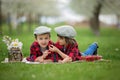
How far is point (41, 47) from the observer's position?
10.5 meters

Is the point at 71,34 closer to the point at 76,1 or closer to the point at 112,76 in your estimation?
the point at 112,76

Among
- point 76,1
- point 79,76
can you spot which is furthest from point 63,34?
point 76,1

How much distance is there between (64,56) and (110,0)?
2041 centimetres

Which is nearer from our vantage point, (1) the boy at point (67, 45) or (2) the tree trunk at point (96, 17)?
(1) the boy at point (67, 45)

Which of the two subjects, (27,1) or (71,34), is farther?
(27,1)

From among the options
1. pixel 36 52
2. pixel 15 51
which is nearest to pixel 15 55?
pixel 15 51

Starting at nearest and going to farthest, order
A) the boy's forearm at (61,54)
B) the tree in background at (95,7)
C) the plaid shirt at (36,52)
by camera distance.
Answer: the boy's forearm at (61,54) < the plaid shirt at (36,52) < the tree in background at (95,7)

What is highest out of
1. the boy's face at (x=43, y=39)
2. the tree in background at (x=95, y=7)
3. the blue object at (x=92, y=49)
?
the tree in background at (x=95, y=7)

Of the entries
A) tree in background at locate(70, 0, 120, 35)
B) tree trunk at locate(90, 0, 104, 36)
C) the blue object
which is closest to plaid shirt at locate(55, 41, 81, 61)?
the blue object

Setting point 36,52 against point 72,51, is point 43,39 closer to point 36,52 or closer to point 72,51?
point 36,52

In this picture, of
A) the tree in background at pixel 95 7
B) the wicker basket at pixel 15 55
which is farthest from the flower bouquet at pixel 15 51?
the tree in background at pixel 95 7

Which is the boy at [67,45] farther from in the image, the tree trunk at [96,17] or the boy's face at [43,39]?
the tree trunk at [96,17]

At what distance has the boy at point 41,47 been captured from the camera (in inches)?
404

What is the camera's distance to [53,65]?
962cm
